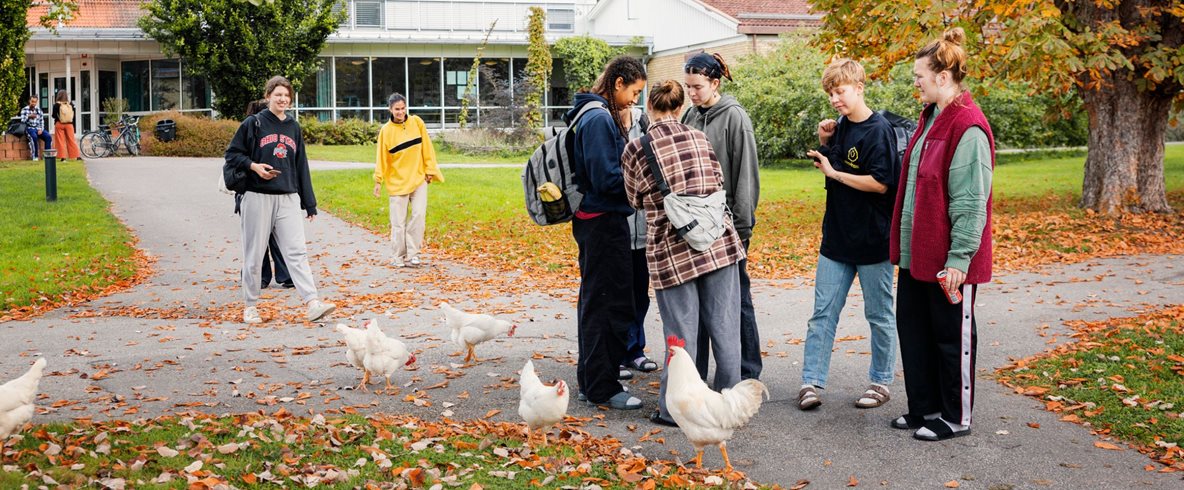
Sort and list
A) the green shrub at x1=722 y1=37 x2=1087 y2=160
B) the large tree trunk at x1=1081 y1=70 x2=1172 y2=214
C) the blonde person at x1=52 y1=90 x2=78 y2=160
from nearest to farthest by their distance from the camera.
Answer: the large tree trunk at x1=1081 y1=70 x2=1172 y2=214, the blonde person at x1=52 y1=90 x2=78 y2=160, the green shrub at x1=722 y1=37 x2=1087 y2=160

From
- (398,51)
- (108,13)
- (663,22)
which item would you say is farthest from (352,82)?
(663,22)

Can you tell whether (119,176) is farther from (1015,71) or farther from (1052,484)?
(1052,484)

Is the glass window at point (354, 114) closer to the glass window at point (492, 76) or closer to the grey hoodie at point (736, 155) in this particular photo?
the glass window at point (492, 76)

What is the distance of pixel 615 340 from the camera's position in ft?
20.2

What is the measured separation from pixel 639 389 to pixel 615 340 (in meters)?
0.69

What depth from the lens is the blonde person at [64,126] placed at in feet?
83.8

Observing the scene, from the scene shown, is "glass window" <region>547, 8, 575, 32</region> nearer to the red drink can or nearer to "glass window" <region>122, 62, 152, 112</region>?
"glass window" <region>122, 62, 152, 112</region>

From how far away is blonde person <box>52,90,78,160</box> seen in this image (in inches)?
1006

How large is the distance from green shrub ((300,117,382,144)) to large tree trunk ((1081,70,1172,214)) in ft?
76.6

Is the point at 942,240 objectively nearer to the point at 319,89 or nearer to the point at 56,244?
the point at 56,244

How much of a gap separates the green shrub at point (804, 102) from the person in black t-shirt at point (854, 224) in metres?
19.6

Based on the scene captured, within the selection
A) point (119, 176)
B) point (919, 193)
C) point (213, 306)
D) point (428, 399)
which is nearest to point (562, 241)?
point (213, 306)

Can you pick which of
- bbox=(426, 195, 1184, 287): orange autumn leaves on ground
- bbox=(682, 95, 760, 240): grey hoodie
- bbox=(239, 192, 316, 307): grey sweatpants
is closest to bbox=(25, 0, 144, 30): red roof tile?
bbox=(426, 195, 1184, 287): orange autumn leaves on ground

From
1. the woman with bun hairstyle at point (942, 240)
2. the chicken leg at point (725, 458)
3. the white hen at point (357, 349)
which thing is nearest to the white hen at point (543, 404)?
the chicken leg at point (725, 458)
